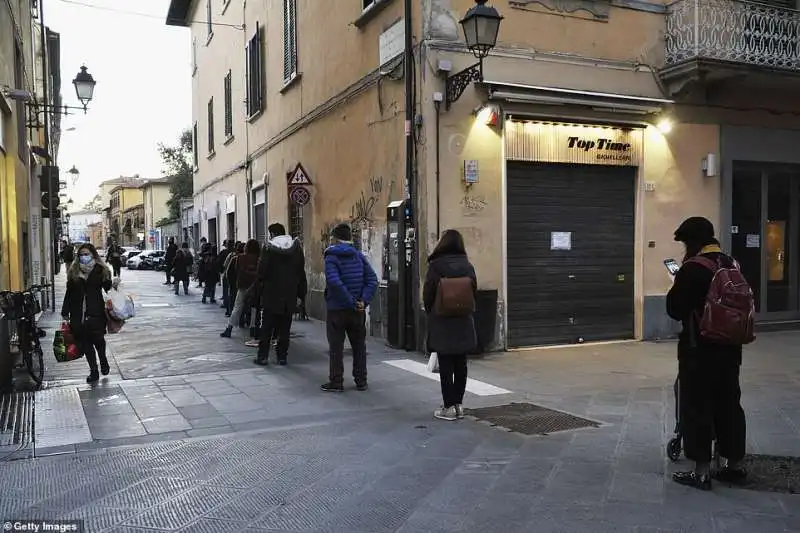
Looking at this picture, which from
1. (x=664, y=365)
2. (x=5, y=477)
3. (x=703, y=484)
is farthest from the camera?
(x=664, y=365)

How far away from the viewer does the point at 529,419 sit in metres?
6.46

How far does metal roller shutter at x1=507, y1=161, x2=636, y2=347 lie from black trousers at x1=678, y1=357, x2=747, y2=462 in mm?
5900

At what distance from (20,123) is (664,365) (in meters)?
12.7

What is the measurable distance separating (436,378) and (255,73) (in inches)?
524

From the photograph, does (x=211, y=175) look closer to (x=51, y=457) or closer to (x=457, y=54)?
(x=457, y=54)

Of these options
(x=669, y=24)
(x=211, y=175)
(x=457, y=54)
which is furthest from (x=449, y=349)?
(x=211, y=175)

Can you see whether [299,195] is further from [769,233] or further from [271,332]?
[769,233]

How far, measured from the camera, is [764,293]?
1282 cm

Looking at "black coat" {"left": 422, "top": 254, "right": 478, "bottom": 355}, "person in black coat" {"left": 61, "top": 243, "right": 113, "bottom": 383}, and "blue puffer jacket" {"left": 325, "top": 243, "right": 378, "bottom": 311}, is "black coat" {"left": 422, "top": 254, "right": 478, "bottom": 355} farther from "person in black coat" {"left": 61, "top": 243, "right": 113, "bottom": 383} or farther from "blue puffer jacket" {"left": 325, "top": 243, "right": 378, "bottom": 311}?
"person in black coat" {"left": 61, "top": 243, "right": 113, "bottom": 383}

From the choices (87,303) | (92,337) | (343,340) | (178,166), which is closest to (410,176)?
(343,340)

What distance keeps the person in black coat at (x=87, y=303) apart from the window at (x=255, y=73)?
11.2m

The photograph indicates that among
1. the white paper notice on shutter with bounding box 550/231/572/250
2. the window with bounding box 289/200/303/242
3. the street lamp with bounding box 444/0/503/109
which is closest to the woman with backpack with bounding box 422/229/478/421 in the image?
the street lamp with bounding box 444/0/503/109

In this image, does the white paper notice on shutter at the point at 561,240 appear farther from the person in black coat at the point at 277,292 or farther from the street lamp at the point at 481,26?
the person in black coat at the point at 277,292

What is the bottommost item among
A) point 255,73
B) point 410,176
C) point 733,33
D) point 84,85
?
point 410,176
